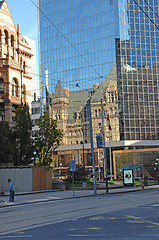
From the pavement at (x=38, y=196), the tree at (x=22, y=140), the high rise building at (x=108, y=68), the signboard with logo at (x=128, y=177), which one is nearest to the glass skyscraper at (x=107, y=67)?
the high rise building at (x=108, y=68)

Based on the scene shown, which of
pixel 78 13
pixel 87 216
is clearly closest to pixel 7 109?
pixel 87 216

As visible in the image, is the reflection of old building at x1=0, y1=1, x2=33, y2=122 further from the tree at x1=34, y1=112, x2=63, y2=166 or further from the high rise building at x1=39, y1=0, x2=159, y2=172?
the high rise building at x1=39, y1=0, x2=159, y2=172

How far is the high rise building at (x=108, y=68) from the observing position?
Answer: 89375mm

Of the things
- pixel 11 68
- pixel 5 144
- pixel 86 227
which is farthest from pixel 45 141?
pixel 86 227

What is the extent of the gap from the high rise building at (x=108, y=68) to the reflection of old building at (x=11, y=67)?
32.6 meters

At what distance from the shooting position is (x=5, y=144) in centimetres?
4106

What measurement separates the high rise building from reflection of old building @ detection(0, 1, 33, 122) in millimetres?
32631

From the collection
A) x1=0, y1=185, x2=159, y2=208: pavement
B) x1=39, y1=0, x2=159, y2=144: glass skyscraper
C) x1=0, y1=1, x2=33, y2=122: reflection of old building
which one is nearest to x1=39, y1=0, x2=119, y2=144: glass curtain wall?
x1=39, y1=0, x2=159, y2=144: glass skyscraper

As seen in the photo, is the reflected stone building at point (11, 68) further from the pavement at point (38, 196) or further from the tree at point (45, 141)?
the pavement at point (38, 196)

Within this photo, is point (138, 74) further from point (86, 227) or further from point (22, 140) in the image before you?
point (86, 227)

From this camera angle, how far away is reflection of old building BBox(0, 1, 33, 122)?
54406 mm

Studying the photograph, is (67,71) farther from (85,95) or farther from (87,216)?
(87,216)

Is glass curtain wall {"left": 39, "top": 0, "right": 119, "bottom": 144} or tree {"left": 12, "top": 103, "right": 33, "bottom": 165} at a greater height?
glass curtain wall {"left": 39, "top": 0, "right": 119, "bottom": 144}

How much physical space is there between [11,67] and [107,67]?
1591 inches
